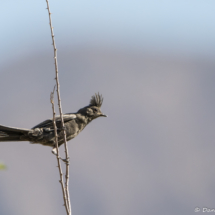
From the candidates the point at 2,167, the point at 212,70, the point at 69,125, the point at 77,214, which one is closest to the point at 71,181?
the point at 77,214

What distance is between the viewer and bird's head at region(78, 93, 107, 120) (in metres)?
7.11

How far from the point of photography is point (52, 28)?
4.30 metres

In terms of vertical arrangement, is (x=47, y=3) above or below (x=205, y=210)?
above

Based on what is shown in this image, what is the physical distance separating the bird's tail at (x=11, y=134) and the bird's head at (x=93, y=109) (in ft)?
5.33

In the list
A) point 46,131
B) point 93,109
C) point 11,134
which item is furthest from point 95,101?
point 11,134

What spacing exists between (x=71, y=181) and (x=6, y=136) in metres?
40.1

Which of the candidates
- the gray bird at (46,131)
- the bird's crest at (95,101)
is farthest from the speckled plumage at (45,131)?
the bird's crest at (95,101)

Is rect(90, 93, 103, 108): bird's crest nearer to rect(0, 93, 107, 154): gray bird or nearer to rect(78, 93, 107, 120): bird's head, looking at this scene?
rect(78, 93, 107, 120): bird's head

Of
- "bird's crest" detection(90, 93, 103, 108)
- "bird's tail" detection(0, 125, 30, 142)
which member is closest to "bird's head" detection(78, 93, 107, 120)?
"bird's crest" detection(90, 93, 103, 108)

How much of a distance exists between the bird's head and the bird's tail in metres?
1.62

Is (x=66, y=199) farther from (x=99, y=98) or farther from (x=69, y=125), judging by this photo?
(x=99, y=98)

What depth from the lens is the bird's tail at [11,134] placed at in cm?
580

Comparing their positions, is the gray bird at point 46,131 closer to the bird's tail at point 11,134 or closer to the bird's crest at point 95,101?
the bird's tail at point 11,134

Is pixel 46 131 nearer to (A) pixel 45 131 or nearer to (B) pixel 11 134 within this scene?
(A) pixel 45 131
